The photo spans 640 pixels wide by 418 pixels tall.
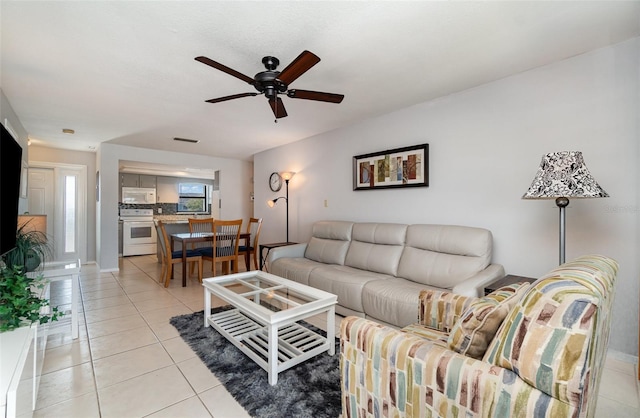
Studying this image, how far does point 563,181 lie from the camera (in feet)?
5.89

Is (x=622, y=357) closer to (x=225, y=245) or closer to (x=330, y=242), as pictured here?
(x=330, y=242)

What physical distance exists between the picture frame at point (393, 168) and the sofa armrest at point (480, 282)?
111 cm

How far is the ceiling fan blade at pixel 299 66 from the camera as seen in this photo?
63.2 inches

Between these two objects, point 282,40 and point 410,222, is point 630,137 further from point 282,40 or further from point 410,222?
point 282,40

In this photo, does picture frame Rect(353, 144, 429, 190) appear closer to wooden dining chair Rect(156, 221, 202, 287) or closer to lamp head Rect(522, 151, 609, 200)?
lamp head Rect(522, 151, 609, 200)

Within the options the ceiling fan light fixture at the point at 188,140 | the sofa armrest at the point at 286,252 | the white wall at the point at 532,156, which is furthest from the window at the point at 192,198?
the white wall at the point at 532,156

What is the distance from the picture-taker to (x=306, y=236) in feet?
15.4

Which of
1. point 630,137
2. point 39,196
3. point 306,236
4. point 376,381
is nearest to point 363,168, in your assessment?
point 306,236

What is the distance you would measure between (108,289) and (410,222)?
414 centimetres

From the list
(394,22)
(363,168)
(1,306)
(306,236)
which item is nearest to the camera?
(1,306)

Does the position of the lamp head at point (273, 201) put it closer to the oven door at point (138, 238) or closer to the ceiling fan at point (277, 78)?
the ceiling fan at point (277, 78)

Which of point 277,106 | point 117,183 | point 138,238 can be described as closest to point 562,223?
point 277,106

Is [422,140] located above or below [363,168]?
above

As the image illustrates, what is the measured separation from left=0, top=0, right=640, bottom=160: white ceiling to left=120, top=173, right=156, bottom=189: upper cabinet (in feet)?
12.9
